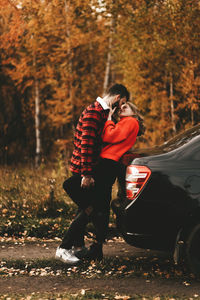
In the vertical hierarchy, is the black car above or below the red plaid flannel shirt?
below

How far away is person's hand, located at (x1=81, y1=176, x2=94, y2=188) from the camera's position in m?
4.84

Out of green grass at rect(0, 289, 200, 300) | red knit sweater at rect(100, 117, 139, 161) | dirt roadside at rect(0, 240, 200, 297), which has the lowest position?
dirt roadside at rect(0, 240, 200, 297)

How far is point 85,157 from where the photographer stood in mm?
4852

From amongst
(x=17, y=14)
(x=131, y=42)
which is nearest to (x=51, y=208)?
(x=17, y=14)

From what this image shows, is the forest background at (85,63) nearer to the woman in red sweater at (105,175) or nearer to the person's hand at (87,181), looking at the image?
the woman in red sweater at (105,175)

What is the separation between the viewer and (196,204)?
430 cm

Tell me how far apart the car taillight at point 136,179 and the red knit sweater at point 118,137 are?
16.2 inches

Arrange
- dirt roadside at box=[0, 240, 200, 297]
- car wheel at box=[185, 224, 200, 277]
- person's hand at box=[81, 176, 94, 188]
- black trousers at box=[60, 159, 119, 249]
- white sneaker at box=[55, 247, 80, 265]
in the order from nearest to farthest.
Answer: dirt roadside at box=[0, 240, 200, 297]
car wheel at box=[185, 224, 200, 277]
person's hand at box=[81, 176, 94, 188]
black trousers at box=[60, 159, 119, 249]
white sneaker at box=[55, 247, 80, 265]

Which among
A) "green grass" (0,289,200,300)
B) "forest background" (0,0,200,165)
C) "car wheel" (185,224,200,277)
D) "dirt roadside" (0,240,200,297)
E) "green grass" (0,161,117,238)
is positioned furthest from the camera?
"forest background" (0,0,200,165)

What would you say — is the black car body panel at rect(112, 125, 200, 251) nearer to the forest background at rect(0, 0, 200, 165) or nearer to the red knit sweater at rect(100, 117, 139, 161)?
the red knit sweater at rect(100, 117, 139, 161)

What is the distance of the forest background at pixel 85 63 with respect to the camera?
1220 cm

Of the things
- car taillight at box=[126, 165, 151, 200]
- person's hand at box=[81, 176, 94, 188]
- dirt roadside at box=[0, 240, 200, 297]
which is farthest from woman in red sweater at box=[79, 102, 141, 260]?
dirt roadside at box=[0, 240, 200, 297]

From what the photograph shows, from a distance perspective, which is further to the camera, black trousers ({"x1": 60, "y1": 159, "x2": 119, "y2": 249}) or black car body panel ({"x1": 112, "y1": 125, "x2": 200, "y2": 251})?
black trousers ({"x1": 60, "y1": 159, "x2": 119, "y2": 249})

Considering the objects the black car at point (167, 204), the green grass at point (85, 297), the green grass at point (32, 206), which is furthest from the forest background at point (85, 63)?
the green grass at point (85, 297)
